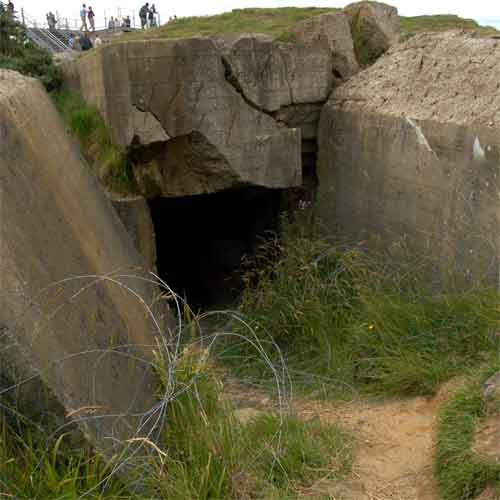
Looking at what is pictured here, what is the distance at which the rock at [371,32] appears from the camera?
5.25 metres

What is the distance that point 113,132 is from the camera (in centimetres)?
446

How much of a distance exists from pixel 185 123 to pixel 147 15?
1757cm

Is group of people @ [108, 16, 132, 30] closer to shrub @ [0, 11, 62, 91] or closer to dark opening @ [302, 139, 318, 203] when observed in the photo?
shrub @ [0, 11, 62, 91]

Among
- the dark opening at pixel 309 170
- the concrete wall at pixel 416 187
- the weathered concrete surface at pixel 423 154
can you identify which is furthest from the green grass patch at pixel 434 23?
the concrete wall at pixel 416 187

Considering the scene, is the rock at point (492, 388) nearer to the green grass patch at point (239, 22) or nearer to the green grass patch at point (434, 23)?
the green grass patch at point (239, 22)

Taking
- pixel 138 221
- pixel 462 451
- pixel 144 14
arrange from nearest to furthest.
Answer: pixel 462 451
pixel 138 221
pixel 144 14

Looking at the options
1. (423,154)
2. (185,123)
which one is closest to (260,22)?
(185,123)

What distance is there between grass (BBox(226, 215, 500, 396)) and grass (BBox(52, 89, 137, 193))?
128 cm

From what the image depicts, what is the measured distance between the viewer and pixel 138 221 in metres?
4.69

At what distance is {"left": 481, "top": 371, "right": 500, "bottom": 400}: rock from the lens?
2441 mm

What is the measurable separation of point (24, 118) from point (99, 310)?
1.26 metres

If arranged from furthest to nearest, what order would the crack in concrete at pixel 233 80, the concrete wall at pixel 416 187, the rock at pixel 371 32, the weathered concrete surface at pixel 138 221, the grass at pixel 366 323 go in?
the rock at pixel 371 32, the weathered concrete surface at pixel 138 221, the crack in concrete at pixel 233 80, the concrete wall at pixel 416 187, the grass at pixel 366 323

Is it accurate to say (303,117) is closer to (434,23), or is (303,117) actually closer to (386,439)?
(386,439)

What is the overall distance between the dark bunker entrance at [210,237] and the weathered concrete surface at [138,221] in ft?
4.49
